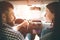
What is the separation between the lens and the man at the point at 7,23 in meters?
1.08

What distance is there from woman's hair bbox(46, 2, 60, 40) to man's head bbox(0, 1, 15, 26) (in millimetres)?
360

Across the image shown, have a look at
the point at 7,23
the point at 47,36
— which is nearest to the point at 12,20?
the point at 7,23

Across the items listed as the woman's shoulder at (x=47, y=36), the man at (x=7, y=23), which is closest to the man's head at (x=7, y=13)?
the man at (x=7, y=23)

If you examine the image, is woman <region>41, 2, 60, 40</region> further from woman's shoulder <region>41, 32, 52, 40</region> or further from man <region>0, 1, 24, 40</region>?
man <region>0, 1, 24, 40</region>

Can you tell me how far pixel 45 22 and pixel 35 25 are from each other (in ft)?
0.33

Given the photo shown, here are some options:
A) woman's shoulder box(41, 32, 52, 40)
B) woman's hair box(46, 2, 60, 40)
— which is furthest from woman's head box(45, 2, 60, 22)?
woman's shoulder box(41, 32, 52, 40)

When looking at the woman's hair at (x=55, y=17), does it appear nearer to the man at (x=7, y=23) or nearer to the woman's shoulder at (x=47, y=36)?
the woman's shoulder at (x=47, y=36)

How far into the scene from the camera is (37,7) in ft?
3.62

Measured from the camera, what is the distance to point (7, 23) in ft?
3.65

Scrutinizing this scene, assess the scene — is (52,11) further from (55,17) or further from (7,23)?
(7,23)

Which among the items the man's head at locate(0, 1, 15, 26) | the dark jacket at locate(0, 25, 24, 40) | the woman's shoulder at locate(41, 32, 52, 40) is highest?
the man's head at locate(0, 1, 15, 26)

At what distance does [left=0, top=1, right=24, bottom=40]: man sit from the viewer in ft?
3.54

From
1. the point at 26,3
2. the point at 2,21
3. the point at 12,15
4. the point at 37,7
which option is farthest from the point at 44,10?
the point at 2,21

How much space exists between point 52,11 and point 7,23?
452 millimetres
